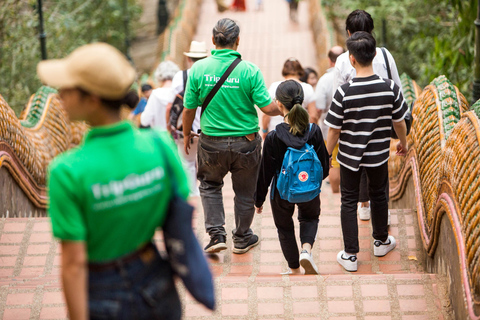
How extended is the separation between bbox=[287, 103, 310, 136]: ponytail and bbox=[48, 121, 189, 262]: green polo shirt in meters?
1.94

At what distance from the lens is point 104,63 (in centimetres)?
218

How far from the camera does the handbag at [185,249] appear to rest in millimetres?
2402

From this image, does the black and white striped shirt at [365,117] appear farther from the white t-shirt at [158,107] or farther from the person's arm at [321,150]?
the white t-shirt at [158,107]

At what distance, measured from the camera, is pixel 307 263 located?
4664 millimetres

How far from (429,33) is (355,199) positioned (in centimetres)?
927

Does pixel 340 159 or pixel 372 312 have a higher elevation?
pixel 340 159

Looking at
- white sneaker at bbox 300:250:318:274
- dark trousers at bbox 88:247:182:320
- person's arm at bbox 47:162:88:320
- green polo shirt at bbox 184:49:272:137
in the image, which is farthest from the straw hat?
person's arm at bbox 47:162:88:320

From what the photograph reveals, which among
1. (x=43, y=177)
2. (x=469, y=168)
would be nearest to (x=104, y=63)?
(x=469, y=168)

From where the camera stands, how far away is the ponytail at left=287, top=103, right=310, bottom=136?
423 cm

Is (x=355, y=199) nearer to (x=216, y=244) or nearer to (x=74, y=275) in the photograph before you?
(x=216, y=244)

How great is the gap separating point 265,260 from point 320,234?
615 millimetres

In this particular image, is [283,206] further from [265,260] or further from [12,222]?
[12,222]

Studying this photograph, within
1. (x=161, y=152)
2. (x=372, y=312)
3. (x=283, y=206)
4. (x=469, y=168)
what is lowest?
(x=372, y=312)

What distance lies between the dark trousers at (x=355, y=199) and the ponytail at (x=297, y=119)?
53 cm
